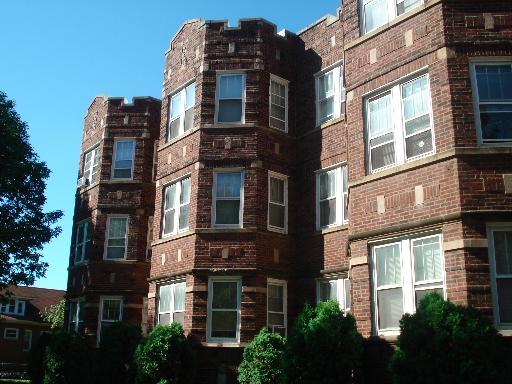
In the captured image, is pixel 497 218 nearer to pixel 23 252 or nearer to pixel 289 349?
pixel 289 349

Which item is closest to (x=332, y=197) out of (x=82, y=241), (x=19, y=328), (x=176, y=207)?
(x=176, y=207)

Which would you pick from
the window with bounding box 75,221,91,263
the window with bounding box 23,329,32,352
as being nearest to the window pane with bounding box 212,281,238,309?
the window with bounding box 75,221,91,263

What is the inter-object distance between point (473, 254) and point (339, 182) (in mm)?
6681

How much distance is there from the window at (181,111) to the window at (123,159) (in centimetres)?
510

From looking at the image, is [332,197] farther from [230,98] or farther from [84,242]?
[84,242]

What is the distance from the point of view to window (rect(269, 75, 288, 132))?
18.5 metres

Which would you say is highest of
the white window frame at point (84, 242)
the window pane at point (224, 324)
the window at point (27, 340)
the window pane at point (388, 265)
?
the white window frame at point (84, 242)

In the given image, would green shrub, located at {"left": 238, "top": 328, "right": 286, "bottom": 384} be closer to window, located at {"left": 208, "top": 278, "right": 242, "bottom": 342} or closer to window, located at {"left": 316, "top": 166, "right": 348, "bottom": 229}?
window, located at {"left": 208, "top": 278, "right": 242, "bottom": 342}

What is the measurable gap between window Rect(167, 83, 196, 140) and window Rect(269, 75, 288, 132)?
8.29 feet

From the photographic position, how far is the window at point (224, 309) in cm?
1602

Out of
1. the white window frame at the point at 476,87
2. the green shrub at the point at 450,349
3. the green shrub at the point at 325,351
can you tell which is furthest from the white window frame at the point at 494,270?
the green shrub at the point at 325,351

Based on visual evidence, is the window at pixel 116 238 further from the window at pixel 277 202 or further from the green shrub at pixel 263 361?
the green shrub at pixel 263 361

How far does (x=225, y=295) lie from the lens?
1636 cm

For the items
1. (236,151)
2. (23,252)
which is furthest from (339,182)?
(23,252)
